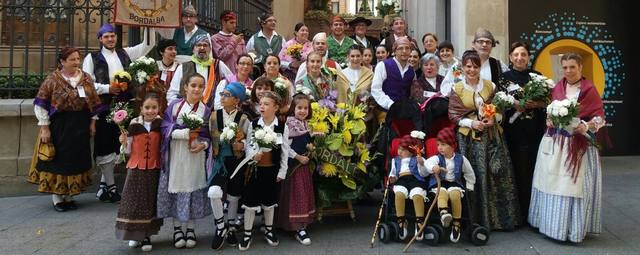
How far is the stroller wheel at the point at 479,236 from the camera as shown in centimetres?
523

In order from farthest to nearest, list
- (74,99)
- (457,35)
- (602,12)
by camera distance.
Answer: (602,12) → (457,35) → (74,99)

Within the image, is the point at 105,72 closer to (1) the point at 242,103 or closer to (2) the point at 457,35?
(1) the point at 242,103

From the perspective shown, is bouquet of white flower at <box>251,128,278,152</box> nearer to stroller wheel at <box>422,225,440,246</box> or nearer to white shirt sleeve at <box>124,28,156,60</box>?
stroller wheel at <box>422,225,440,246</box>

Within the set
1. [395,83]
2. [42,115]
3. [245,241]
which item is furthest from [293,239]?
[42,115]

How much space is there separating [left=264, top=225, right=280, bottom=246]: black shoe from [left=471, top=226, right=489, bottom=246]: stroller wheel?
199cm

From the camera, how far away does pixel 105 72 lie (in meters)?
7.05

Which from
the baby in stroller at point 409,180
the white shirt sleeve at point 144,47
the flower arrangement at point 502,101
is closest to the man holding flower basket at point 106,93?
the white shirt sleeve at point 144,47

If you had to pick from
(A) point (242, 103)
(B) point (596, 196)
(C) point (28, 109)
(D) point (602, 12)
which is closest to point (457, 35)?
(D) point (602, 12)

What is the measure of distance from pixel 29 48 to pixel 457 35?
7237 millimetres

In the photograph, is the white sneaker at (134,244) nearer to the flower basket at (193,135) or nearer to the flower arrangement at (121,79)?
the flower basket at (193,135)

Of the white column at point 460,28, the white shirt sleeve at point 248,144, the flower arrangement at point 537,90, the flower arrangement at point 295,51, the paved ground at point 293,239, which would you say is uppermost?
the white column at point 460,28

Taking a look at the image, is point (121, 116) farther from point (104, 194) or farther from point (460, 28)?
point (460, 28)

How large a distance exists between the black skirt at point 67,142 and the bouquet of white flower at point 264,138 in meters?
3.08

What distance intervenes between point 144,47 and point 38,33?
1.92 m
